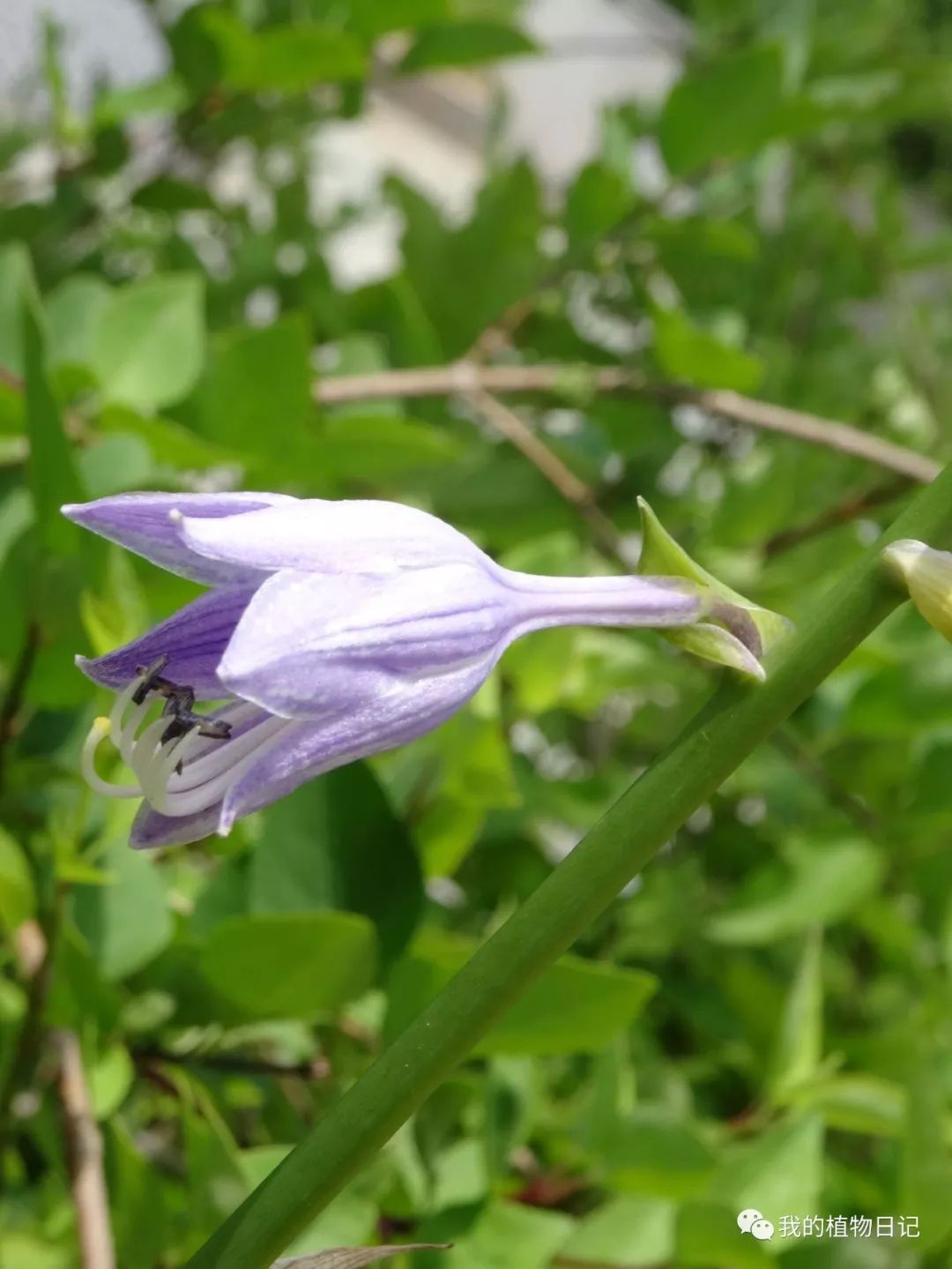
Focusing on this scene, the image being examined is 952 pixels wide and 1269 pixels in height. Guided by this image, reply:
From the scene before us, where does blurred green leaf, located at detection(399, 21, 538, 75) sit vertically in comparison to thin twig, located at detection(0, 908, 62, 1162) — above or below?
above

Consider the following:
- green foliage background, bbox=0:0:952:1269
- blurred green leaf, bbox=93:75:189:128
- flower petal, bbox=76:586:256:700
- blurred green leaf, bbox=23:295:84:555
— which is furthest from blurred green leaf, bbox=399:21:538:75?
flower petal, bbox=76:586:256:700

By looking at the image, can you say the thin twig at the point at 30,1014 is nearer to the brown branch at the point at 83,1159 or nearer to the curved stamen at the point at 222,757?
the brown branch at the point at 83,1159

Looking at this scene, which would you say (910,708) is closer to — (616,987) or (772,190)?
(616,987)

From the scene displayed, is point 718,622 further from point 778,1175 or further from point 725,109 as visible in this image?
point 725,109

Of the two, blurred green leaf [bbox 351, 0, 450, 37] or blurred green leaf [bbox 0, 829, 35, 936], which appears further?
blurred green leaf [bbox 351, 0, 450, 37]

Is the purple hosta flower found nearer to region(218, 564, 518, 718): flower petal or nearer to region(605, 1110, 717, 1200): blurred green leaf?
region(218, 564, 518, 718): flower petal

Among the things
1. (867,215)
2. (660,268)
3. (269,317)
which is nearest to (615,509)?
(660,268)

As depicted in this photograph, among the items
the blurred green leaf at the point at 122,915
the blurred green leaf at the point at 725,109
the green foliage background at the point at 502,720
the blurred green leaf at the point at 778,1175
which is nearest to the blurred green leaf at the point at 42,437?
the green foliage background at the point at 502,720
